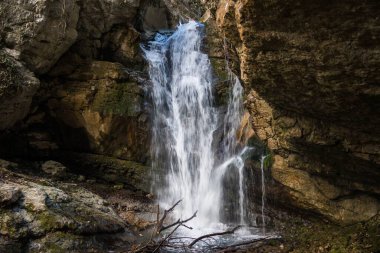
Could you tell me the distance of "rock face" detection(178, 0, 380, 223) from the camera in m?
3.92

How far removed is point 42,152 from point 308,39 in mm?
8272

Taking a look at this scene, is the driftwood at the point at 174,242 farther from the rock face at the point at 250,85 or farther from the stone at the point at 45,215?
the rock face at the point at 250,85

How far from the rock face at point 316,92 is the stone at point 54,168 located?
5.10 metres

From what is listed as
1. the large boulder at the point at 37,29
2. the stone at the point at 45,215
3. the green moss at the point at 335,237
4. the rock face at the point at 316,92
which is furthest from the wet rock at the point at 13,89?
the green moss at the point at 335,237

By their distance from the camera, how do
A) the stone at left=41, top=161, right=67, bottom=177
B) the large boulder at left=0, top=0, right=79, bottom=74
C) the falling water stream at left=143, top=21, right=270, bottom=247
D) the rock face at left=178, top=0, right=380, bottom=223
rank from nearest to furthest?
the rock face at left=178, top=0, right=380, bottom=223, the large boulder at left=0, top=0, right=79, bottom=74, the falling water stream at left=143, top=21, right=270, bottom=247, the stone at left=41, top=161, right=67, bottom=177

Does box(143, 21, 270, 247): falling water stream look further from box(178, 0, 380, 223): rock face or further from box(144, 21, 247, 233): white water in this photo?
box(178, 0, 380, 223): rock face

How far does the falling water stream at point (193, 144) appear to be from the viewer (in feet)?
30.8

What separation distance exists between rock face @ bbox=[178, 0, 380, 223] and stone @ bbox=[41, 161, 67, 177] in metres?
5.10

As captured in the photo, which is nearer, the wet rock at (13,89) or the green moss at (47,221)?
the green moss at (47,221)

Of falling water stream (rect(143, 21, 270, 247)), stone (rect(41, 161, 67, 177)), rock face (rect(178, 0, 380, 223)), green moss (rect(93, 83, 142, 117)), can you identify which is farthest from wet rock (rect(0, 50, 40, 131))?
rock face (rect(178, 0, 380, 223))

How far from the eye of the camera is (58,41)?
9.77 metres

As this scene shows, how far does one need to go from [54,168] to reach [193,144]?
3.72m

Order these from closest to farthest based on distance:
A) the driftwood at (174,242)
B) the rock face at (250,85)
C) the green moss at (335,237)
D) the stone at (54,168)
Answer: the rock face at (250,85), the driftwood at (174,242), the green moss at (335,237), the stone at (54,168)

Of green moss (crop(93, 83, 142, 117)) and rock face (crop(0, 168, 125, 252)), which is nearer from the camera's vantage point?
rock face (crop(0, 168, 125, 252))
